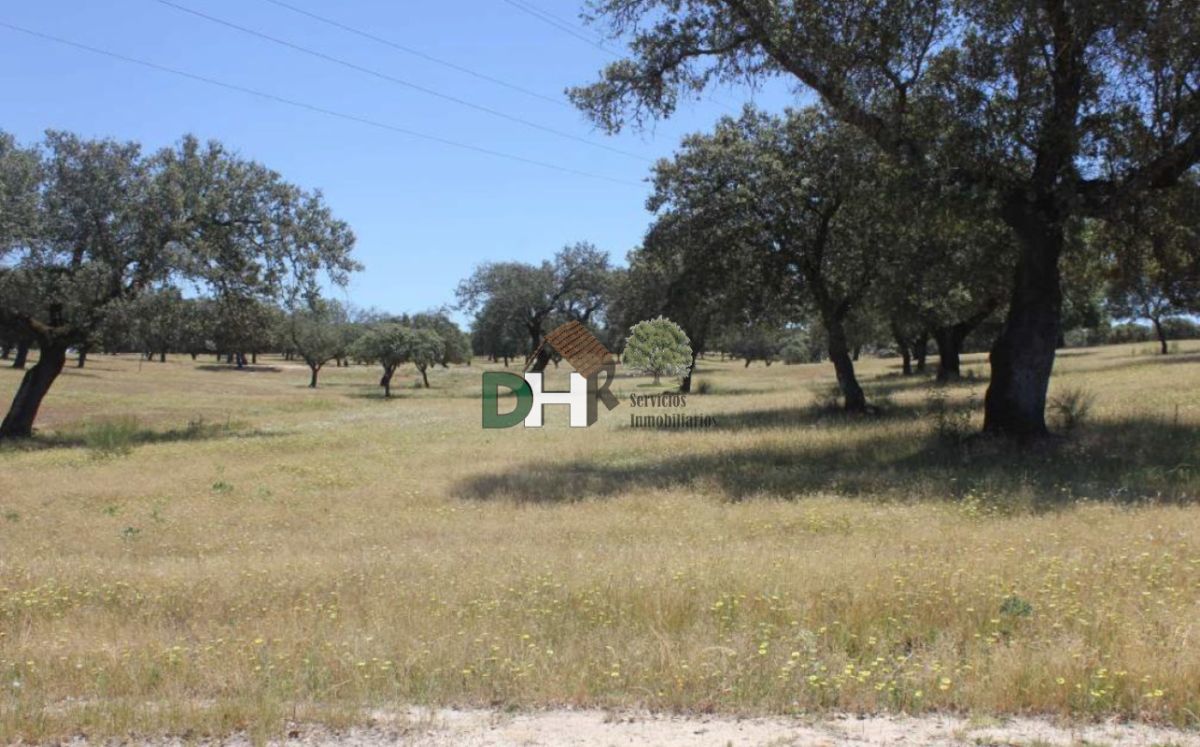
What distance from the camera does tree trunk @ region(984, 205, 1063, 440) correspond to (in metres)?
15.3

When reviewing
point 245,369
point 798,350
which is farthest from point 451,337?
point 798,350

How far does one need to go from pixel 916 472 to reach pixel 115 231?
23746 millimetres

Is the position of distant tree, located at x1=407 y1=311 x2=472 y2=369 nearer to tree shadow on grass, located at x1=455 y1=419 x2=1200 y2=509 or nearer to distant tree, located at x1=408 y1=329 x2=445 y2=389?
distant tree, located at x1=408 y1=329 x2=445 y2=389

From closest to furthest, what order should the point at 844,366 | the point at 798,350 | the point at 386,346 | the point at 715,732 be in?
the point at 715,732, the point at 844,366, the point at 386,346, the point at 798,350

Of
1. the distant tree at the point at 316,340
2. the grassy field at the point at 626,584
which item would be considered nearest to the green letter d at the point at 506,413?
the grassy field at the point at 626,584

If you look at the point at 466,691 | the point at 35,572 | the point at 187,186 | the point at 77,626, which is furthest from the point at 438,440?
the point at 466,691

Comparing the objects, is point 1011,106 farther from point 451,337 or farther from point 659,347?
point 451,337

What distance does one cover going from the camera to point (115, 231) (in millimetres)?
24969

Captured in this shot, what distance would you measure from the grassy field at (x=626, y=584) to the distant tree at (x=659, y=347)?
20751 mm

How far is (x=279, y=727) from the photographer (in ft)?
14.9

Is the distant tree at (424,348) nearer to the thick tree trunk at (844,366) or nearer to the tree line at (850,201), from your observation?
the tree line at (850,201)

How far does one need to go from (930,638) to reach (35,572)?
9.04 metres

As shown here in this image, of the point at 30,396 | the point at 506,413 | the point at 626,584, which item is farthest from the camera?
the point at 506,413

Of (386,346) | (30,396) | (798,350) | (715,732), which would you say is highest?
(798,350)
